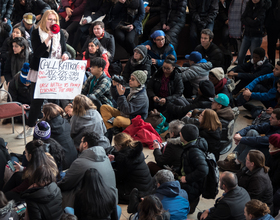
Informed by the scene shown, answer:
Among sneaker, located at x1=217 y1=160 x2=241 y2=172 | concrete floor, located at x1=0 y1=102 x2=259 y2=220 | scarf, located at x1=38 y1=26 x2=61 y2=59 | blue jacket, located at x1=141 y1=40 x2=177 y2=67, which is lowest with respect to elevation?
concrete floor, located at x1=0 y1=102 x2=259 y2=220

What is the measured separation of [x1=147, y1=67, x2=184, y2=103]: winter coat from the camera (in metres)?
6.68

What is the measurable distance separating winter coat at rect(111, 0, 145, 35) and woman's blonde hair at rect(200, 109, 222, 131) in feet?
13.2

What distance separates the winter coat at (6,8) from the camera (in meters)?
9.55

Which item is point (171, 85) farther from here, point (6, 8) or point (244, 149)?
point (6, 8)

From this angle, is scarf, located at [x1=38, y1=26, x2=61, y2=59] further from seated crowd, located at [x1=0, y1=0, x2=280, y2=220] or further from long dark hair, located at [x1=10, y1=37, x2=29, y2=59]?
long dark hair, located at [x1=10, y1=37, x2=29, y2=59]

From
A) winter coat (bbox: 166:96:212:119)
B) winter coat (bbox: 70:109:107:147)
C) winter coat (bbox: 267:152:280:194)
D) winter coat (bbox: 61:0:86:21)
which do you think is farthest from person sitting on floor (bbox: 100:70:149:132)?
winter coat (bbox: 61:0:86:21)

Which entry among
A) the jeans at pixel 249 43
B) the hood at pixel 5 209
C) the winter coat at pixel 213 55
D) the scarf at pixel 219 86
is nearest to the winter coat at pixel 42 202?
the hood at pixel 5 209

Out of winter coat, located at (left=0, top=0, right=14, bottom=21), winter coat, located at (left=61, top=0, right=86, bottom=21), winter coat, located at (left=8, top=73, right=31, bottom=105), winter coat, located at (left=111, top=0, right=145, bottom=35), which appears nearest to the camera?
winter coat, located at (left=8, top=73, right=31, bottom=105)

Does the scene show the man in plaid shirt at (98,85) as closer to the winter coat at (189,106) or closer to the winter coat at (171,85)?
the winter coat at (171,85)

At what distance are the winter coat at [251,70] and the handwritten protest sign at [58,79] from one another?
10.4 feet

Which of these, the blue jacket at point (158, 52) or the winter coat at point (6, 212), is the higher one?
the blue jacket at point (158, 52)

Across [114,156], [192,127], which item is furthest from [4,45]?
[192,127]

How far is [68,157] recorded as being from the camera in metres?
5.09

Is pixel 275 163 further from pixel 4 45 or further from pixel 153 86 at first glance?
pixel 4 45
